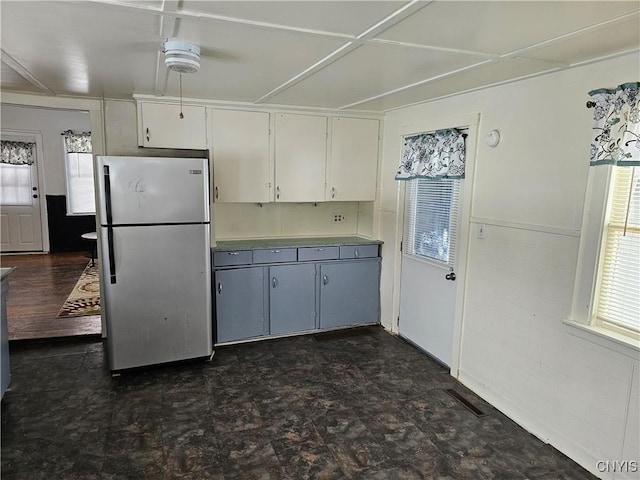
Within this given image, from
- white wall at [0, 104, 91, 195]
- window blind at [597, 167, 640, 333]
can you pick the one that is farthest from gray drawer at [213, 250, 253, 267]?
white wall at [0, 104, 91, 195]

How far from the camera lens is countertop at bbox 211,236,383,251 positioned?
12.8 feet

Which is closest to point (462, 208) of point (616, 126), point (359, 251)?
point (616, 126)

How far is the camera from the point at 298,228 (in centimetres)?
454

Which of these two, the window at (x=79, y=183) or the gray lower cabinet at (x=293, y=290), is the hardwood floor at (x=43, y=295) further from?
the gray lower cabinet at (x=293, y=290)

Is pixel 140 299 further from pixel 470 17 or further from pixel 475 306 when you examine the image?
pixel 470 17

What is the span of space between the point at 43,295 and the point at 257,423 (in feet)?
13.2

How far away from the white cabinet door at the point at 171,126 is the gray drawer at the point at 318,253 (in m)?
1.32

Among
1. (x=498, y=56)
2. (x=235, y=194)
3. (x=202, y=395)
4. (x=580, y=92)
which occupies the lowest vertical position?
(x=202, y=395)

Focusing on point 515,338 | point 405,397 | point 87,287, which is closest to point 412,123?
point 515,338

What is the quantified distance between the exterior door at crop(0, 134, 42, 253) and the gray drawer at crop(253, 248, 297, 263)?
19.7 ft

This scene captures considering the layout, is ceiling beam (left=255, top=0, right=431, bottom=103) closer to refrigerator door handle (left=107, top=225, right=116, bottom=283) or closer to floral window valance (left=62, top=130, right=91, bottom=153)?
refrigerator door handle (left=107, top=225, right=116, bottom=283)

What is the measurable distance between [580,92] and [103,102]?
142 inches

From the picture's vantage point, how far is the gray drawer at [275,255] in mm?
3903

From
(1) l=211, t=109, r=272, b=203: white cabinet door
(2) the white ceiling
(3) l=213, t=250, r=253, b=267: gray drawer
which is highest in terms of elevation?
(2) the white ceiling
